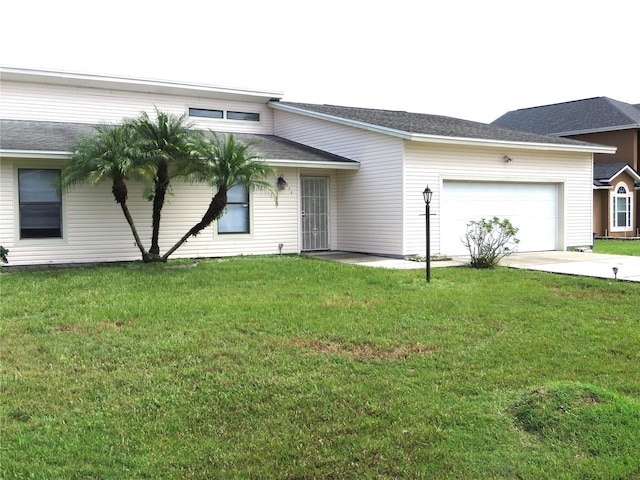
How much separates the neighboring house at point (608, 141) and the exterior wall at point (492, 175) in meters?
8.31

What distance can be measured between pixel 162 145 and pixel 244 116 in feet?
23.2

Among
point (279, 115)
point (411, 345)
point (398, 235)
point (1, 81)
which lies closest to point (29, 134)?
point (1, 81)

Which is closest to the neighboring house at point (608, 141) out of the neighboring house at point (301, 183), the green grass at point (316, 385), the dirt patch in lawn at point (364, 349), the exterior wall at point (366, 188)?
the neighboring house at point (301, 183)

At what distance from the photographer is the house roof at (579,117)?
27362 millimetres

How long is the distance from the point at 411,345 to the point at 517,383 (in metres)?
1.38

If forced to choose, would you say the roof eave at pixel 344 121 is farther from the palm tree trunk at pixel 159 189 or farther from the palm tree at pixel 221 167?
the palm tree trunk at pixel 159 189

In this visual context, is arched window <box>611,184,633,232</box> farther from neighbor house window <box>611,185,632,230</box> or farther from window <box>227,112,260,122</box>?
window <box>227,112,260,122</box>

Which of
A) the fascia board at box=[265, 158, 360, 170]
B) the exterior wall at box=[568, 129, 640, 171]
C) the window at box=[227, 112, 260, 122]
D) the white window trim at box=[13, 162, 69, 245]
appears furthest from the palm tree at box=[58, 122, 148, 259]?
the exterior wall at box=[568, 129, 640, 171]

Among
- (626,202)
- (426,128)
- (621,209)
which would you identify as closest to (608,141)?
(626,202)

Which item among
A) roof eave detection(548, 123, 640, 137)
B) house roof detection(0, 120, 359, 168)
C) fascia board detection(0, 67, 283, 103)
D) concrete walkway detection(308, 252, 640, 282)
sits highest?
roof eave detection(548, 123, 640, 137)

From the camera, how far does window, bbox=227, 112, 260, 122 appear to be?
707 inches

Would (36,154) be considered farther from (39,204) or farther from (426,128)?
(426,128)

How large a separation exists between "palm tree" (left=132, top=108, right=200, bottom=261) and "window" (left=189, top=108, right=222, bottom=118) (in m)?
5.32

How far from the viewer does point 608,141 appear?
27.8 m
